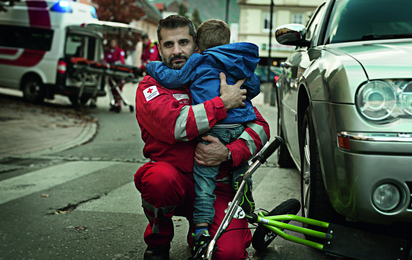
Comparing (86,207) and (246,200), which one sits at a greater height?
(246,200)

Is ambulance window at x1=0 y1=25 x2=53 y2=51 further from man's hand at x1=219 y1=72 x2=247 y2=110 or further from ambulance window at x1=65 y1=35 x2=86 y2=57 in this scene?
man's hand at x1=219 y1=72 x2=247 y2=110

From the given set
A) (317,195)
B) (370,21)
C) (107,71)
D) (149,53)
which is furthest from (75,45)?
(317,195)

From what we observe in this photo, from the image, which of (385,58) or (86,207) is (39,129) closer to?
(86,207)

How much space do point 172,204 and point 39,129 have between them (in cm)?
786

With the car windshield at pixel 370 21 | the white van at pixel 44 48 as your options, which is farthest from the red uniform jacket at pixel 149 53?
the car windshield at pixel 370 21

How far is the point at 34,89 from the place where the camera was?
1433 centimetres

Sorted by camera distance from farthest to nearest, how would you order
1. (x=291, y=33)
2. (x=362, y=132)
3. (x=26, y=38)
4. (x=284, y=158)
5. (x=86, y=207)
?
(x=26, y=38), (x=284, y=158), (x=86, y=207), (x=291, y=33), (x=362, y=132)

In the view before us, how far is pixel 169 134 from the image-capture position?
2.64 metres

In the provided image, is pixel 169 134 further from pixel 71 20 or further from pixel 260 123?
pixel 71 20

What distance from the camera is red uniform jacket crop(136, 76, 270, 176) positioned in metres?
2.61

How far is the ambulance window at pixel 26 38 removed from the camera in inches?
559

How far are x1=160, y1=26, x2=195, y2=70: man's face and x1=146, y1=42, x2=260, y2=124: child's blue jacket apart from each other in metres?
0.06

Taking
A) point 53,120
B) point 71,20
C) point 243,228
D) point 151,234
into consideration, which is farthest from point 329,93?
point 71,20

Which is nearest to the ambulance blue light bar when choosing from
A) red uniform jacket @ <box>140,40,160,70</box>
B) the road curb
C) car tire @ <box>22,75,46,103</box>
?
car tire @ <box>22,75,46,103</box>
